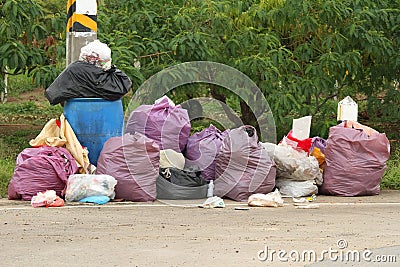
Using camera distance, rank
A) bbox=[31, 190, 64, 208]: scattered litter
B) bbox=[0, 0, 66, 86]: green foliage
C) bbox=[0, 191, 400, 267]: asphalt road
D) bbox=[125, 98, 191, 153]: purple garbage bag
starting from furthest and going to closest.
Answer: bbox=[0, 0, 66, 86]: green foliage < bbox=[125, 98, 191, 153]: purple garbage bag < bbox=[31, 190, 64, 208]: scattered litter < bbox=[0, 191, 400, 267]: asphalt road

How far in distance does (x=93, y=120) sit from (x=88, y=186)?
919 mm

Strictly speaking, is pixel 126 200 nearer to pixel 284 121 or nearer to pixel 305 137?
pixel 305 137

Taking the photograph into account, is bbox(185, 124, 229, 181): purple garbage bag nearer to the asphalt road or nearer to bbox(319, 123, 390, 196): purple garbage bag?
the asphalt road

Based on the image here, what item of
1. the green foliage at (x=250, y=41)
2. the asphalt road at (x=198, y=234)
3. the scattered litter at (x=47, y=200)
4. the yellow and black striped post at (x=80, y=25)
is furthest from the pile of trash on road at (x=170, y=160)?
the green foliage at (x=250, y=41)

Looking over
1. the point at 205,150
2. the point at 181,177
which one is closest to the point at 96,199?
the point at 181,177

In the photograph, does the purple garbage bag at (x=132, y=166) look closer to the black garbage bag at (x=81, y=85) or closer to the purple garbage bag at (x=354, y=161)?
the black garbage bag at (x=81, y=85)

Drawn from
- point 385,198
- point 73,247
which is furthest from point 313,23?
point 73,247

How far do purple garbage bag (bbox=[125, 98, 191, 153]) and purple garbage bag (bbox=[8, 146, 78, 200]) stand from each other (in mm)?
1046

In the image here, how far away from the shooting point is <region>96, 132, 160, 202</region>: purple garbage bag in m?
8.32

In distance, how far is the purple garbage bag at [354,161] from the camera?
9047 mm

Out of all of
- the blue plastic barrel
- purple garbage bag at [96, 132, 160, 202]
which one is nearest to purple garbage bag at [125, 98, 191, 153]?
the blue plastic barrel

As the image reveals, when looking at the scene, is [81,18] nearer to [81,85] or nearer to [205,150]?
[81,85]

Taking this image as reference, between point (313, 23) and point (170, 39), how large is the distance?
1.85 m

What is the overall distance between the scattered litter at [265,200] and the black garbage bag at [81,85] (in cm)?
181
